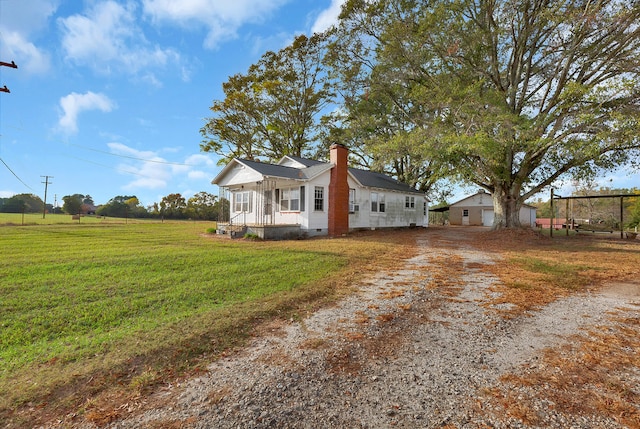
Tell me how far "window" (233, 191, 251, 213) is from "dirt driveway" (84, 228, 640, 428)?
16085 millimetres

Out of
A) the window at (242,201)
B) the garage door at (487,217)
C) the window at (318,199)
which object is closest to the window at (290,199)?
the window at (318,199)

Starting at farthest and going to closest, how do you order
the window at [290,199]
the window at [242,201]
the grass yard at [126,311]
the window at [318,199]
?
the window at [242,201], the window at [290,199], the window at [318,199], the grass yard at [126,311]

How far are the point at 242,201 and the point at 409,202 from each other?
13.4m

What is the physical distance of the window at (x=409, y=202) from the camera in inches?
965

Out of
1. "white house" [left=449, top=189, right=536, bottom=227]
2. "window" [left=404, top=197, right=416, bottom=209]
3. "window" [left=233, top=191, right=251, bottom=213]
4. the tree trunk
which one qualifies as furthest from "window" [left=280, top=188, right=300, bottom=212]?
"white house" [left=449, top=189, right=536, bottom=227]

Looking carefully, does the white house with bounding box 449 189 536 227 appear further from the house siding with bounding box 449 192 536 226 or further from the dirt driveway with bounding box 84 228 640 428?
the dirt driveway with bounding box 84 228 640 428

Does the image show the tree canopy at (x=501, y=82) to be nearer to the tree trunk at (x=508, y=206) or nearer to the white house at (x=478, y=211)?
the tree trunk at (x=508, y=206)

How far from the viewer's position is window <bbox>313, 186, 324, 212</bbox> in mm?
17266

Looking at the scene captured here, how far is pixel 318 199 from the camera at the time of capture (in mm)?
17531

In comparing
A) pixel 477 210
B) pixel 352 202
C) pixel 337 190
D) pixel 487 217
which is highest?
pixel 337 190

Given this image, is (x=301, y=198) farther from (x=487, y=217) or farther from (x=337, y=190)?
(x=487, y=217)

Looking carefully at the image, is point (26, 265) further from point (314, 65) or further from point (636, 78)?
point (314, 65)

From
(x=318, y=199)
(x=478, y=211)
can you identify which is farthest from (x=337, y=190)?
(x=478, y=211)

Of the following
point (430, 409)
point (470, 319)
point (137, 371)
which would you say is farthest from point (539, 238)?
point (137, 371)
